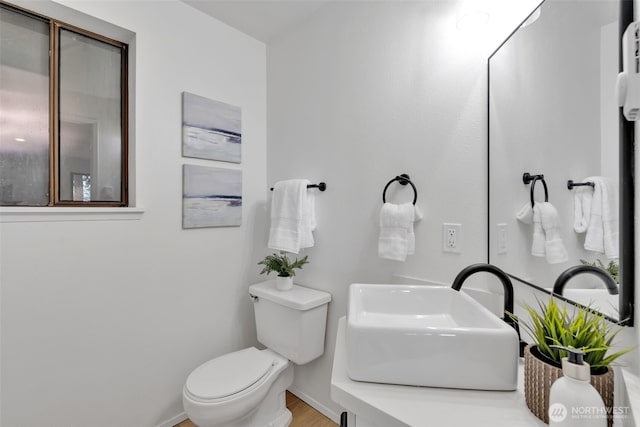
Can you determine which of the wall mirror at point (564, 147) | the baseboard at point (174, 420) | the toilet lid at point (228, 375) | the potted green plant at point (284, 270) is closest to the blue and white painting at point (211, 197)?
the potted green plant at point (284, 270)

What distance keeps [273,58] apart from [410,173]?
1.32 m

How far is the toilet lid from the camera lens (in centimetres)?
128

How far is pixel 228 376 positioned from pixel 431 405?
42.8 inches

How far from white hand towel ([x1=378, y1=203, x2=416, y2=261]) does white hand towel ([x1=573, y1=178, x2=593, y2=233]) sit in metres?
0.59

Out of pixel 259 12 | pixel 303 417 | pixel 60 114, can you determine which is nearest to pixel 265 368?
pixel 303 417

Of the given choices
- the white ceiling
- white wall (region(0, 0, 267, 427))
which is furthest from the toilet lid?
the white ceiling

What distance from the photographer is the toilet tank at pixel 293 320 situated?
1551 mm

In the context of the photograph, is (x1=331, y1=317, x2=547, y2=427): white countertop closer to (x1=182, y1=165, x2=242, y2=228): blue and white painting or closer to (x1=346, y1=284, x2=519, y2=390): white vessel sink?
(x1=346, y1=284, x2=519, y2=390): white vessel sink

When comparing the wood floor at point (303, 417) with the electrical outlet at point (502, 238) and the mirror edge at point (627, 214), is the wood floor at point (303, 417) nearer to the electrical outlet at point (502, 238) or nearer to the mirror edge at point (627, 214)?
the electrical outlet at point (502, 238)

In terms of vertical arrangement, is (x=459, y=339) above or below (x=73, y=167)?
below

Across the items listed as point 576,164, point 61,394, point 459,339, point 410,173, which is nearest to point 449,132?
point 410,173

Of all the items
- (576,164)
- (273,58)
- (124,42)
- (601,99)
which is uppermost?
(273,58)

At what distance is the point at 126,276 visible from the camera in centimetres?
146

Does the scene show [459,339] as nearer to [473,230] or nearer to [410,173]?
[473,230]
